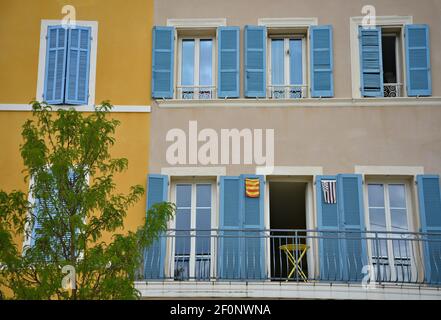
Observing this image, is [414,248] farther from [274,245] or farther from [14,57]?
[14,57]

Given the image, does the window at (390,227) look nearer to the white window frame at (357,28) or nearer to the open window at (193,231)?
the white window frame at (357,28)

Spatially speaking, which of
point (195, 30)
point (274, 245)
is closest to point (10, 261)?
point (274, 245)

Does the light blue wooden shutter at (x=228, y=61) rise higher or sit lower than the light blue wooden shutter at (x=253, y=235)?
higher

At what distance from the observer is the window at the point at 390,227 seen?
52.7 ft

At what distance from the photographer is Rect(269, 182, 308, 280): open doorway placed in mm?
16141

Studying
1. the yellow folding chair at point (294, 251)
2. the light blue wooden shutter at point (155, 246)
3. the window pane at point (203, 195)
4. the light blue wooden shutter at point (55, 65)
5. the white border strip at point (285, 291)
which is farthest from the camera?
the light blue wooden shutter at point (55, 65)

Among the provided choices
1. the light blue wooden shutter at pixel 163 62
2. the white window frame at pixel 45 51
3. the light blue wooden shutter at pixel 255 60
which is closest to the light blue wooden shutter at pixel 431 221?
the light blue wooden shutter at pixel 255 60

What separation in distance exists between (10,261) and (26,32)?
663 cm

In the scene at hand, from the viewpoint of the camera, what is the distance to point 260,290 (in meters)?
15.3

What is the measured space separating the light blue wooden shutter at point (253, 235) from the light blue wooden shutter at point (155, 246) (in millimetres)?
1394

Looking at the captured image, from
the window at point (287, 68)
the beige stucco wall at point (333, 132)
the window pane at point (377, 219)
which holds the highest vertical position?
the window at point (287, 68)

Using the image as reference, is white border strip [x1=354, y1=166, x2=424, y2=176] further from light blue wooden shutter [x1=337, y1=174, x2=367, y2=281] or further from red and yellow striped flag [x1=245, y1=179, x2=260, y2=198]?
red and yellow striped flag [x1=245, y1=179, x2=260, y2=198]

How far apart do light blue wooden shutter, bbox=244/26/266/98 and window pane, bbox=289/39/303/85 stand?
595 millimetres
